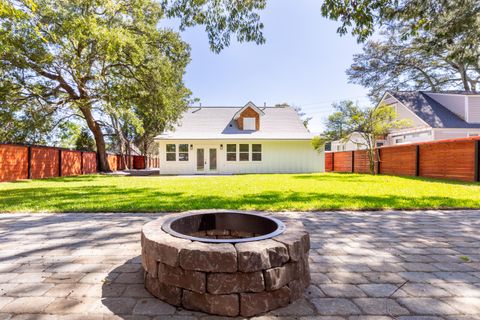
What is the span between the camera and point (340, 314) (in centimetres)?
179

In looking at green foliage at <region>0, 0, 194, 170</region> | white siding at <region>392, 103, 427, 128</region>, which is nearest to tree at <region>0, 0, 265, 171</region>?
green foliage at <region>0, 0, 194, 170</region>

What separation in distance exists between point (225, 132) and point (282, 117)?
5.29 meters

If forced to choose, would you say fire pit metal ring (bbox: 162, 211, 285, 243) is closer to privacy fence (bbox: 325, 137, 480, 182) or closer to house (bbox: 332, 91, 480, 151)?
privacy fence (bbox: 325, 137, 480, 182)

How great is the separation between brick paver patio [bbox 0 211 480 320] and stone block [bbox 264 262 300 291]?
0.18 m

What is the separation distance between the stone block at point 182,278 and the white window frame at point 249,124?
18.0 m

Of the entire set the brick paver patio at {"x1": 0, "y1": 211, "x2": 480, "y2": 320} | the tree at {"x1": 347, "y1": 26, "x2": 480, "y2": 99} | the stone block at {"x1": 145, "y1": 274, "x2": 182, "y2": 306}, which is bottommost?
the brick paver patio at {"x1": 0, "y1": 211, "x2": 480, "y2": 320}

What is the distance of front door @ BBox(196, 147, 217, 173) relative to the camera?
18359 mm

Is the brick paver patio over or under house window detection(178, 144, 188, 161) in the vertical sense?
under

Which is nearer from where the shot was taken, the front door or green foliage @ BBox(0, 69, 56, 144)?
green foliage @ BBox(0, 69, 56, 144)

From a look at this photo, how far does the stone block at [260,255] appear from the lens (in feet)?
5.82

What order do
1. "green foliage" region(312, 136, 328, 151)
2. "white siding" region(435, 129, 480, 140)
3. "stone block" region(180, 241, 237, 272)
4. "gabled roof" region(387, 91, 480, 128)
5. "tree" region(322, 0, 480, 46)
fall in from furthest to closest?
"gabled roof" region(387, 91, 480, 128) → "white siding" region(435, 129, 480, 140) → "green foliage" region(312, 136, 328, 151) → "tree" region(322, 0, 480, 46) → "stone block" region(180, 241, 237, 272)

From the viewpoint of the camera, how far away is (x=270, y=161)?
18.9 metres

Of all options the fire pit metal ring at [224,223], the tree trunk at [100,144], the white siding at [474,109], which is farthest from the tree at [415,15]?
the tree trunk at [100,144]

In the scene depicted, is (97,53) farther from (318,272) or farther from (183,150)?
(318,272)
